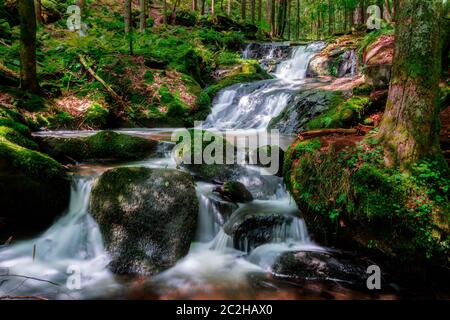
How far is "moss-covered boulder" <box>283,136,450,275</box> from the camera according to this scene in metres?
4.14

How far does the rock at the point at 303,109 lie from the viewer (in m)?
9.49

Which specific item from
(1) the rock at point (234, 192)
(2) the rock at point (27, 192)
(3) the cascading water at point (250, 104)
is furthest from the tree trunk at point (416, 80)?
(3) the cascading water at point (250, 104)

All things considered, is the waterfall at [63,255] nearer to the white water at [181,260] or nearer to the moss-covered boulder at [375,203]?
the white water at [181,260]

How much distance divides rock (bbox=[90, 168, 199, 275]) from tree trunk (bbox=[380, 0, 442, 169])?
317cm

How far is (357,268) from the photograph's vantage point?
14.9ft

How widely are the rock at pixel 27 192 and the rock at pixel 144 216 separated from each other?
30.6 inches

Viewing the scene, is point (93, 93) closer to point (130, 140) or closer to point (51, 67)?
point (51, 67)

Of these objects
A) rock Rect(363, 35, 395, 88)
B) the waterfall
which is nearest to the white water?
the waterfall

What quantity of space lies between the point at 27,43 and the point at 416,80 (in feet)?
31.5

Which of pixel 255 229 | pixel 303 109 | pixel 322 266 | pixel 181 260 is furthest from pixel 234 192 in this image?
pixel 303 109

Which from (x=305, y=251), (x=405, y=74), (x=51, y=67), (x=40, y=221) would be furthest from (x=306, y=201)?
(x=51, y=67)

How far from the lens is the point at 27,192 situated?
540cm

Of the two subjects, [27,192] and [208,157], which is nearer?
[27,192]

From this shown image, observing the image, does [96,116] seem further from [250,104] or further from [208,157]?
[250,104]
